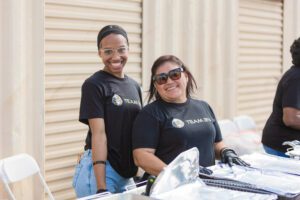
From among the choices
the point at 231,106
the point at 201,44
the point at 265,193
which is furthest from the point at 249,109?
the point at 265,193

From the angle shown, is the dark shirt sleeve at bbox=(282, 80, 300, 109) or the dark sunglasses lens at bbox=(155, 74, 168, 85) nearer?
the dark sunglasses lens at bbox=(155, 74, 168, 85)

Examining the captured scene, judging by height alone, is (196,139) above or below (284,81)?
below

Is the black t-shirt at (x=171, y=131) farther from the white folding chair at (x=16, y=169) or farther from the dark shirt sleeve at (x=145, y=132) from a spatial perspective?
the white folding chair at (x=16, y=169)

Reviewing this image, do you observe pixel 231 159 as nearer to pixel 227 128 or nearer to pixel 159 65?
pixel 159 65

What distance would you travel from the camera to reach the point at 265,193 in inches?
74.4

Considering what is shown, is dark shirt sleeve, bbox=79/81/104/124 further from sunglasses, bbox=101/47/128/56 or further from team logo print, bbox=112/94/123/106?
sunglasses, bbox=101/47/128/56

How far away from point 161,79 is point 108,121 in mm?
382

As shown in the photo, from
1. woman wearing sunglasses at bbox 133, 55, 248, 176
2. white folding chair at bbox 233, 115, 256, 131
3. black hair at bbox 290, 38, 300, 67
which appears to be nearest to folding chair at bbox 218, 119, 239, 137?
white folding chair at bbox 233, 115, 256, 131

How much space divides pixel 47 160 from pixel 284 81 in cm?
189

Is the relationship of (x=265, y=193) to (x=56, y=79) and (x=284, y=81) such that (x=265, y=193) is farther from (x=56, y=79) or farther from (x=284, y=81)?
(x=56, y=79)

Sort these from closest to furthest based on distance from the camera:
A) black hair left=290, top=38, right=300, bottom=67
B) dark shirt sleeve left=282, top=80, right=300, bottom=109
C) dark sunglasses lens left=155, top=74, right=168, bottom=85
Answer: dark sunglasses lens left=155, top=74, right=168, bottom=85
dark shirt sleeve left=282, top=80, right=300, bottom=109
black hair left=290, top=38, right=300, bottom=67

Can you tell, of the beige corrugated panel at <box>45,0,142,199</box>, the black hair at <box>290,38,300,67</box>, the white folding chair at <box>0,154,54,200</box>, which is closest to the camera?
the white folding chair at <box>0,154,54,200</box>

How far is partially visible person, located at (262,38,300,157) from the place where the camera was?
343 centimetres

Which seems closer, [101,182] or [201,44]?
[101,182]
